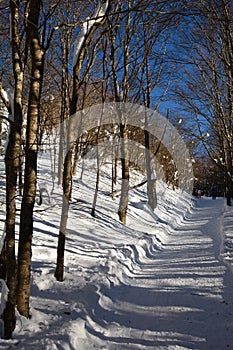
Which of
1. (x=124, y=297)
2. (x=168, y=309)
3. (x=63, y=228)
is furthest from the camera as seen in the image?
(x=63, y=228)

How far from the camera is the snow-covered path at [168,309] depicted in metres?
3.25

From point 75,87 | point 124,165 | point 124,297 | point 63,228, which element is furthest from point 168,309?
point 124,165

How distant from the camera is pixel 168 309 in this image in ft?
13.4

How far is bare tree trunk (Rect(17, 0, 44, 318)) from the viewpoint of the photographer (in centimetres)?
343

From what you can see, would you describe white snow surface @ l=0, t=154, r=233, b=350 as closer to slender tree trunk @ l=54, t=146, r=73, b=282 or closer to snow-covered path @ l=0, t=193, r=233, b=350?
snow-covered path @ l=0, t=193, r=233, b=350

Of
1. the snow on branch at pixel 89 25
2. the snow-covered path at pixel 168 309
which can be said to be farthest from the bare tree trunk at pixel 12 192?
the snow on branch at pixel 89 25

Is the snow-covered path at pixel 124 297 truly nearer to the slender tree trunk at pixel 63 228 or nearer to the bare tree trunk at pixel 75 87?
the slender tree trunk at pixel 63 228

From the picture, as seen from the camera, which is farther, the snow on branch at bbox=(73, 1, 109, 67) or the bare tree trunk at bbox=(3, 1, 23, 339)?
the snow on branch at bbox=(73, 1, 109, 67)

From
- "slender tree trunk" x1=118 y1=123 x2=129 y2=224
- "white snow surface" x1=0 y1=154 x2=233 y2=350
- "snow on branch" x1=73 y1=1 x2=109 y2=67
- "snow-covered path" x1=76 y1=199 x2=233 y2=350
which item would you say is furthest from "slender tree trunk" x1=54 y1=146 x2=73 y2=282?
"slender tree trunk" x1=118 y1=123 x2=129 y2=224

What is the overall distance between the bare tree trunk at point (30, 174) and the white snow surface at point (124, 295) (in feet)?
0.67

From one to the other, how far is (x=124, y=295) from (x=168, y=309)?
831mm

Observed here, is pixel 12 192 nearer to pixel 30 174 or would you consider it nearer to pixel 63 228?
pixel 30 174

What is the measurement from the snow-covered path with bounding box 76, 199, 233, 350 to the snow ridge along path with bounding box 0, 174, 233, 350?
11 mm

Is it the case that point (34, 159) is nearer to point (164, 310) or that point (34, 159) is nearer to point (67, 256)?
point (164, 310)
